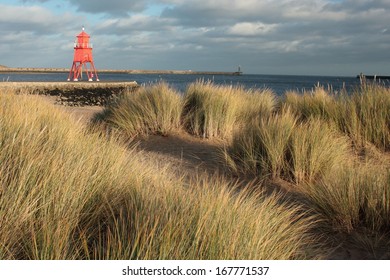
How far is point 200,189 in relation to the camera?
152 inches

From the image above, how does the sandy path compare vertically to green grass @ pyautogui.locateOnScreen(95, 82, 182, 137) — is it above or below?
below

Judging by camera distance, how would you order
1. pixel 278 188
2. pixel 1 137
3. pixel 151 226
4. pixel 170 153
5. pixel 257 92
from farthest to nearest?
pixel 257 92
pixel 170 153
pixel 278 188
pixel 1 137
pixel 151 226

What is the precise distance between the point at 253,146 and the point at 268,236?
4067 mm

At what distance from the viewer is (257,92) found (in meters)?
13.0

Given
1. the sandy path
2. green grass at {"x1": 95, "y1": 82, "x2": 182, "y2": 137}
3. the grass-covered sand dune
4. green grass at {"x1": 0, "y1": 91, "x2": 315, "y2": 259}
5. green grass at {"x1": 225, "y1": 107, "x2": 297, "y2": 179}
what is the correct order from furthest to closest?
green grass at {"x1": 95, "y1": 82, "x2": 182, "y2": 137}
green grass at {"x1": 225, "y1": 107, "x2": 297, "y2": 179}
the sandy path
the grass-covered sand dune
green grass at {"x1": 0, "y1": 91, "x2": 315, "y2": 259}

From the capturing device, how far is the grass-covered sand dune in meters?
2.86

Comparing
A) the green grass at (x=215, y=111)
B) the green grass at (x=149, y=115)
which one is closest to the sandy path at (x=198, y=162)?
the green grass at (x=149, y=115)

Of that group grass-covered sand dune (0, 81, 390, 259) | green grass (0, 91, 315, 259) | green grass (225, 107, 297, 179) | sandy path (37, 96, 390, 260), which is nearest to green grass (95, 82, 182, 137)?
grass-covered sand dune (0, 81, 390, 259)

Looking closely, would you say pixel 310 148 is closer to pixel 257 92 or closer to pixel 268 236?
pixel 268 236

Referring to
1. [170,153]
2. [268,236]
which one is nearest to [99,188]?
[268,236]

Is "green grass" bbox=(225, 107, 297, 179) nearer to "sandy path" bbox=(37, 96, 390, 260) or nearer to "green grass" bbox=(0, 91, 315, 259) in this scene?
"sandy path" bbox=(37, 96, 390, 260)

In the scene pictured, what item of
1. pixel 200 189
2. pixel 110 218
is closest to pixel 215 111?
pixel 200 189

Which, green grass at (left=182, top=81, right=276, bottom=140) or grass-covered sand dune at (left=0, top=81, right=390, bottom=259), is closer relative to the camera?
grass-covered sand dune at (left=0, top=81, right=390, bottom=259)

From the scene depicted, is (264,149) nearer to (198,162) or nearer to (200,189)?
(198,162)
